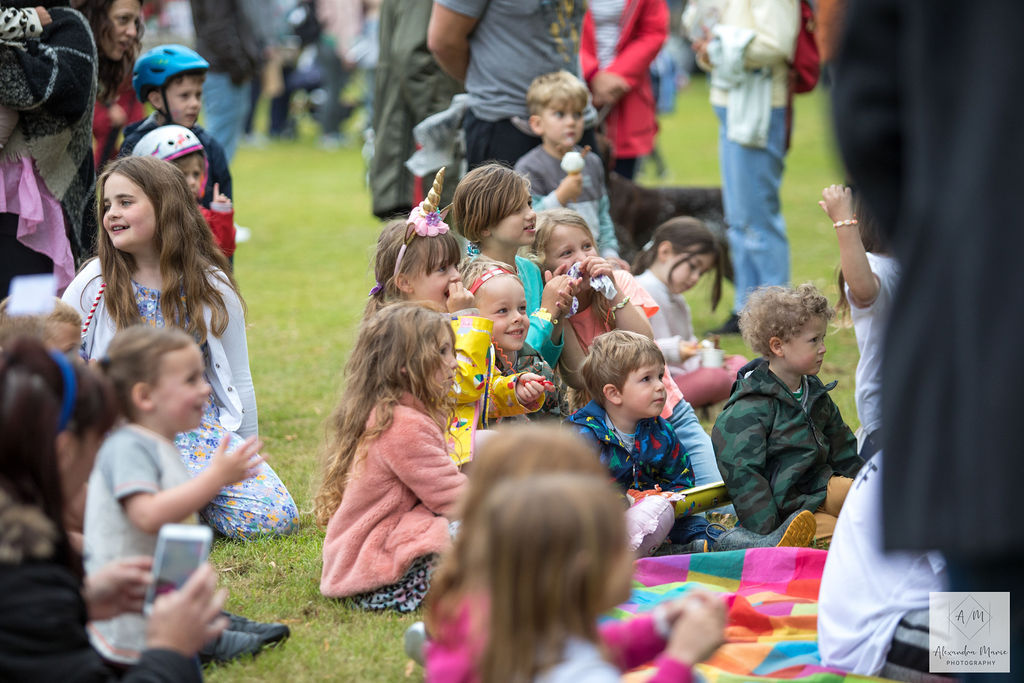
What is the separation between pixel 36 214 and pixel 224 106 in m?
4.42

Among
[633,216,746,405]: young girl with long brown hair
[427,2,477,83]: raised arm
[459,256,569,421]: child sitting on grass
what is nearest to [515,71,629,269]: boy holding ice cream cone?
[633,216,746,405]: young girl with long brown hair

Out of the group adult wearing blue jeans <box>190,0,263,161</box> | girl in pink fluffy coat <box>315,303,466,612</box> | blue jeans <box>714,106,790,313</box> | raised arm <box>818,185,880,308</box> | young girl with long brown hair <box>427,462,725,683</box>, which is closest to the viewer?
young girl with long brown hair <box>427,462,725,683</box>

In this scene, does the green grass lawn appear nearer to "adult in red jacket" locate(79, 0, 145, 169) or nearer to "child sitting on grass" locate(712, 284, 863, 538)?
"child sitting on grass" locate(712, 284, 863, 538)

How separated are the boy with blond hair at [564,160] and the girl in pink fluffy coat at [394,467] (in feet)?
6.51

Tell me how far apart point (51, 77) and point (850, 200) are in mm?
2853

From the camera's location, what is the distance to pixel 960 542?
165cm

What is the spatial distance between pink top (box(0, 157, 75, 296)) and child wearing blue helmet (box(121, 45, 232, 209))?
919mm

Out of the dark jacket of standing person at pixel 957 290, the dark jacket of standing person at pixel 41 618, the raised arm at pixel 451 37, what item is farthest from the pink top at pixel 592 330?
the dark jacket of standing person at pixel 957 290

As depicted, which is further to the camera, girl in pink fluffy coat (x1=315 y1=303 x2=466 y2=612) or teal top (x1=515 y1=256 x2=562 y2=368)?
teal top (x1=515 y1=256 x2=562 y2=368)

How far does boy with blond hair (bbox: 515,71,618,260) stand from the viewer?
5.13m

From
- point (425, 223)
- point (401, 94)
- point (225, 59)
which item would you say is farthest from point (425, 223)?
point (225, 59)

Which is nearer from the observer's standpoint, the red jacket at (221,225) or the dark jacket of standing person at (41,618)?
the dark jacket of standing person at (41,618)

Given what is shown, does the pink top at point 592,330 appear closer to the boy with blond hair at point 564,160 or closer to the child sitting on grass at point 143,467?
the boy with blond hair at point 564,160

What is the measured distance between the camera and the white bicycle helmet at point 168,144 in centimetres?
494
